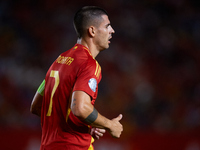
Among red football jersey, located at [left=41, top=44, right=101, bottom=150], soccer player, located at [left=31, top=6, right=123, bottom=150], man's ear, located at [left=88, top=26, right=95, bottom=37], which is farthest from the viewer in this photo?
man's ear, located at [left=88, top=26, right=95, bottom=37]

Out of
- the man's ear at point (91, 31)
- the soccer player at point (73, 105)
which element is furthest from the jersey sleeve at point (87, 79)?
the man's ear at point (91, 31)

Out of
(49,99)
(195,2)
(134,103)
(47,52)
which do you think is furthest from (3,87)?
(195,2)

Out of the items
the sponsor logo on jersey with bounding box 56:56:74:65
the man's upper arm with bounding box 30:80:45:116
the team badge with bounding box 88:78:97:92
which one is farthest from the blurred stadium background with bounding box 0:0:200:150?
the team badge with bounding box 88:78:97:92

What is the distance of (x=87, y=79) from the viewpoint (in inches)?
95.6

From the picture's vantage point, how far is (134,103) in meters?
7.58

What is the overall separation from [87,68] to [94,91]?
0.65ft

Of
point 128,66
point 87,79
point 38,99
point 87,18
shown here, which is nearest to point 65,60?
point 87,79

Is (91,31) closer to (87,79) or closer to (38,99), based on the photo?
(87,79)

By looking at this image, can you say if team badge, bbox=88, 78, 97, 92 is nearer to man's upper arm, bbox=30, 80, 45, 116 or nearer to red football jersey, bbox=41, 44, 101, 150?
red football jersey, bbox=41, 44, 101, 150

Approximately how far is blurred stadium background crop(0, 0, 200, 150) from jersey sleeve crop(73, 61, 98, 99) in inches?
142

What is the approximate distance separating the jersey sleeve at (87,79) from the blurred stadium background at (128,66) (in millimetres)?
3609

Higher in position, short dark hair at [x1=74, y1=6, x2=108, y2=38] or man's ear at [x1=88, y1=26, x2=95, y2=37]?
short dark hair at [x1=74, y1=6, x2=108, y2=38]

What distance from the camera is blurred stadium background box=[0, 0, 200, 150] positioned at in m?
6.09

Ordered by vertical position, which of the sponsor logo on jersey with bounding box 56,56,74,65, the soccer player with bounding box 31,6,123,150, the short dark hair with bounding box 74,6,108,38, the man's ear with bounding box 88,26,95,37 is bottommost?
the soccer player with bounding box 31,6,123,150
